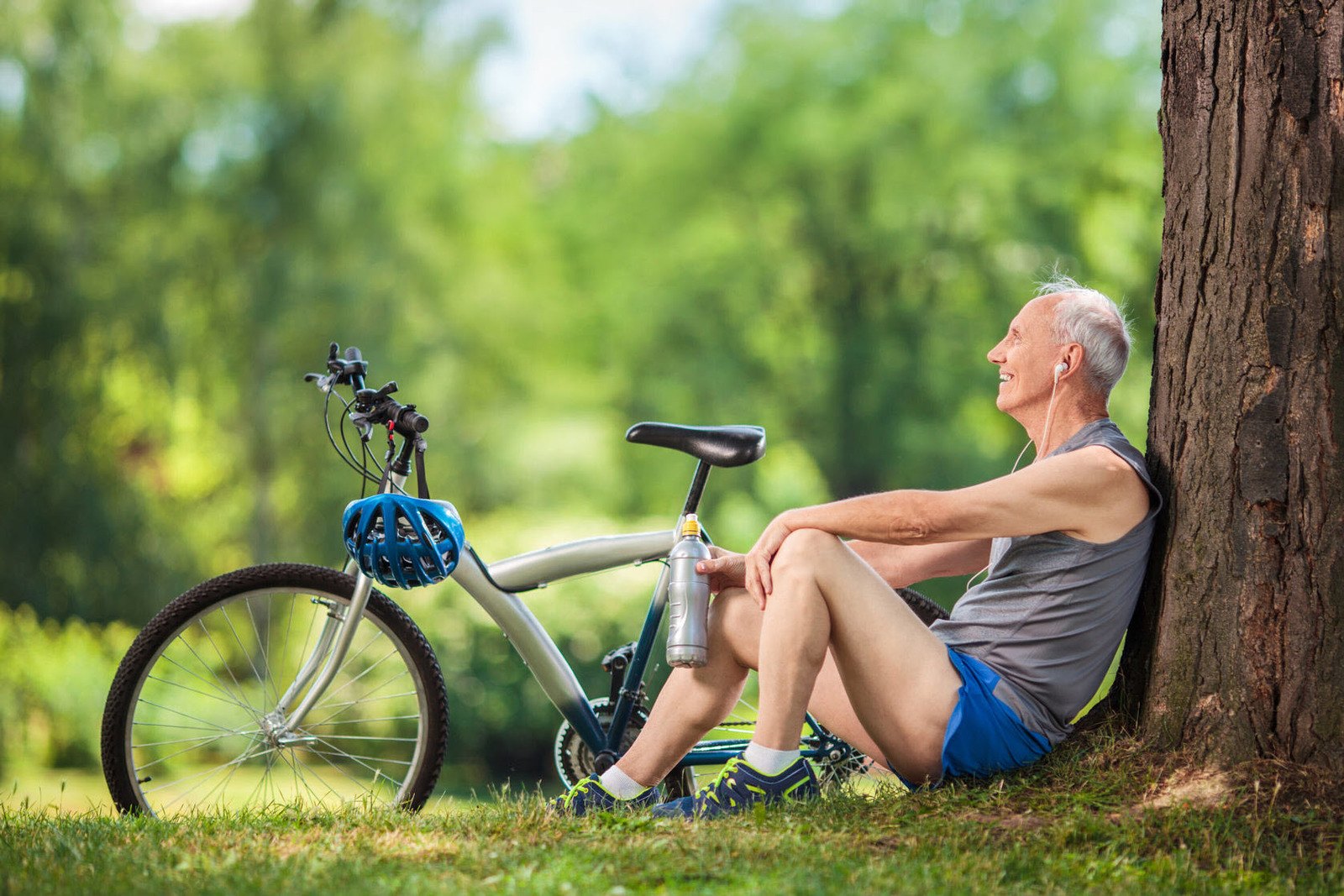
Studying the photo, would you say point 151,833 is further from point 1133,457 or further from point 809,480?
point 809,480

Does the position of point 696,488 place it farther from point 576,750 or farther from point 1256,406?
point 1256,406

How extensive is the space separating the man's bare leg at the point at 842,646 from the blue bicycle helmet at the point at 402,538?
89 centimetres

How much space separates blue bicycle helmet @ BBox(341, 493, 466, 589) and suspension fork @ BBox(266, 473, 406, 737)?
24cm

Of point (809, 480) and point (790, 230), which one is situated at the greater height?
point (790, 230)

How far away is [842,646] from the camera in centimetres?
306

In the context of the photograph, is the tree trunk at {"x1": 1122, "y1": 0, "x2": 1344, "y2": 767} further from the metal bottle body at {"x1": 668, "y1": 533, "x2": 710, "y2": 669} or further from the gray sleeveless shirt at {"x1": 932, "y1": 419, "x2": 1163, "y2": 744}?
the metal bottle body at {"x1": 668, "y1": 533, "x2": 710, "y2": 669}

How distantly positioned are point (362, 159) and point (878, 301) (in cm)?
608

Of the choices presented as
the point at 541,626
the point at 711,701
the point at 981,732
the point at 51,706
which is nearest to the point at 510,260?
the point at 51,706

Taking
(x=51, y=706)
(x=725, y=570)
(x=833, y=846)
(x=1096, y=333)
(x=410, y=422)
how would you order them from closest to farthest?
(x=833, y=846) → (x=1096, y=333) → (x=725, y=570) → (x=410, y=422) → (x=51, y=706)

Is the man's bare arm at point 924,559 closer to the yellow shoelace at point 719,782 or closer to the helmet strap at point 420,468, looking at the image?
the yellow shoelace at point 719,782

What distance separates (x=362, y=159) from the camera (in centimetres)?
1309

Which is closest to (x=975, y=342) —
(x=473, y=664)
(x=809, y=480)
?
(x=809, y=480)

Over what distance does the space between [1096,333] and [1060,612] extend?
72 cm

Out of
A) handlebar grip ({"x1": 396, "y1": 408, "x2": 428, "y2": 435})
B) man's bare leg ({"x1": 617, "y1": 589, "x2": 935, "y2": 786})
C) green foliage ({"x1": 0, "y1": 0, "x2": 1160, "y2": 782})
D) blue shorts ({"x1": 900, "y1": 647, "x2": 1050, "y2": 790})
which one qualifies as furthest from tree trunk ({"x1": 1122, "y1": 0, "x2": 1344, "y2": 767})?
green foliage ({"x1": 0, "y1": 0, "x2": 1160, "y2": 782})
